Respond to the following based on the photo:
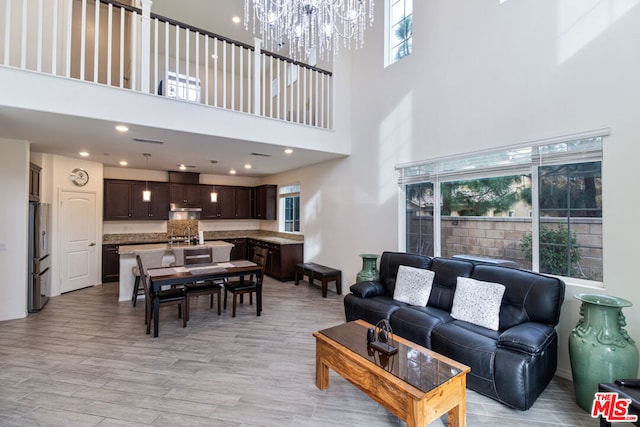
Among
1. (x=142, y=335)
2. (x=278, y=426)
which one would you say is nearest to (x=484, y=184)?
(x=278, y=426)

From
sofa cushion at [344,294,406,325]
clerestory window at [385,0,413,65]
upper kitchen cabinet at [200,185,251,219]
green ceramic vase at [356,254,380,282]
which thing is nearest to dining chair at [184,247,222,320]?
sofa cushion at [344,294,406,325]

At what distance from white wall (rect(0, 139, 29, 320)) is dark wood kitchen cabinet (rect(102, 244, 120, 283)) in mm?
2026

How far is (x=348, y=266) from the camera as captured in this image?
551cm

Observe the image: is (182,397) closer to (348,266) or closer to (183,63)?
(348,266)

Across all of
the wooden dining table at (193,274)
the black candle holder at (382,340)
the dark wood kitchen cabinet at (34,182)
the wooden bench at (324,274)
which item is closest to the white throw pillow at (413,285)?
the black candle holder at (382,340)

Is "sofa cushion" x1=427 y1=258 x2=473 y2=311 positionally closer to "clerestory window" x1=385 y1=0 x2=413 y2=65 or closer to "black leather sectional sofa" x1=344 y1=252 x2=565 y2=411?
"black leather sectional sofa" x1=344 y1=252 x2=565 y2=411

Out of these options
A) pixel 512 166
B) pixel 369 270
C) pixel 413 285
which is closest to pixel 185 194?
pixel 369 270

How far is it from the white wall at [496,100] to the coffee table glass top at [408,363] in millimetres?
1727

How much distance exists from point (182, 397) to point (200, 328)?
154 cm

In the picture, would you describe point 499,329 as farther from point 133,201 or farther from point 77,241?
point 133,201

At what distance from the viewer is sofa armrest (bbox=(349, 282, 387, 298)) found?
387cm

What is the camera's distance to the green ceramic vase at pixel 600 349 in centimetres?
218

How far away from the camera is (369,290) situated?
12.8ft

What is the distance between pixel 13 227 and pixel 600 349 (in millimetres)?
6923
